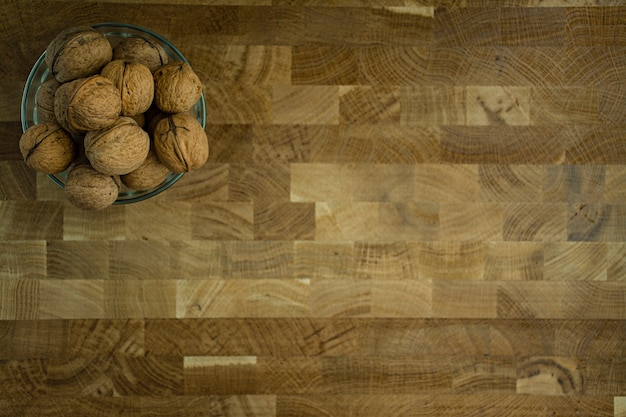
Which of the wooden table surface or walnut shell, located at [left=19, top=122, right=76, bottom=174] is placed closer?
walnut shell, located at [left=19, top=122, right=76, bottom=174]

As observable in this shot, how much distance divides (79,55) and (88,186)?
0.21 meters

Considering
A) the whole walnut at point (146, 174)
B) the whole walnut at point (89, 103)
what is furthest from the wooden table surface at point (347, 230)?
the whole walnut at point (89, 103)

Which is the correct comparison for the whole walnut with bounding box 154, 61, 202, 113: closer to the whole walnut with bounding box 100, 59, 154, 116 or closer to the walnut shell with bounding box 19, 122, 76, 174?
the whole walnut with bounding box 100, 59, 154, 116

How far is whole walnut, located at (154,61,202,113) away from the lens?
824 mm

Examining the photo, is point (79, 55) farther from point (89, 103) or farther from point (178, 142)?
point (178, 142)

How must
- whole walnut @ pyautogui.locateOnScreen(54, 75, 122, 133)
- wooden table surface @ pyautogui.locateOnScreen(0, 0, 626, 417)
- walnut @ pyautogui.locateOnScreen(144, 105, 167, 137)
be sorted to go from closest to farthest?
whole walnut @ pyautogui.locateOnScreen(54, 75, 122, 133) → walnut @ pyautogui.locateOnScreen(144, 105, 167, 137) → wooden table surface @ pyautogui.locateOnScreen(0, 0, 626, 417)

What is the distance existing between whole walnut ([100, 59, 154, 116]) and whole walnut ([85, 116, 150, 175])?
26 millimetres

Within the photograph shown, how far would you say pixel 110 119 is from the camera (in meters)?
0.79

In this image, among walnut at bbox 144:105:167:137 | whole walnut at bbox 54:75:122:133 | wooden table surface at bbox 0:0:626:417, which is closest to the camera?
whole walnut at bbox 54:75:122:133

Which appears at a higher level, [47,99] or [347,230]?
[47,99]

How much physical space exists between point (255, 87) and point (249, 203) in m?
0.25

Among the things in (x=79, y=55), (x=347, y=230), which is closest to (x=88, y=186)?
(x=79, y=55)

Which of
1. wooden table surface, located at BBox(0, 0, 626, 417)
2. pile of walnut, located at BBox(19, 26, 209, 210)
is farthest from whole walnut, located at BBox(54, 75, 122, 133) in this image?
wooden table surface, located at BBox(0, 0, 626, 417)

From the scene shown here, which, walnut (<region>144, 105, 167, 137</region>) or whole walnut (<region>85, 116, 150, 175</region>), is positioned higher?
→ walnut (<region>144, 105, 167, 137</region>)
